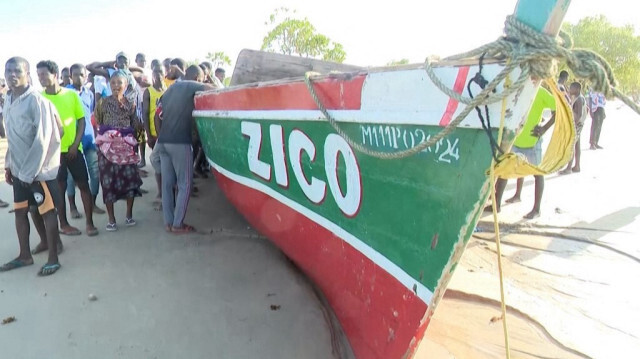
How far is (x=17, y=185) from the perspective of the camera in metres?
3.70

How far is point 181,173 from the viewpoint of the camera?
4.62 meters

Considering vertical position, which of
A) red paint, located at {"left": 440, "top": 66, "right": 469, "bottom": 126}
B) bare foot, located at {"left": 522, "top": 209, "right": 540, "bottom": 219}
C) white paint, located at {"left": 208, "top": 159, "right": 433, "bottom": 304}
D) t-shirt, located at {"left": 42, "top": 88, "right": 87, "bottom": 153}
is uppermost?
red paint, located at {"left": 440, "top": 66, "right": 469, "bottom": 126}

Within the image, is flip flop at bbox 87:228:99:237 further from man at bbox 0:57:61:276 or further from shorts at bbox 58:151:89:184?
man at bbox 0:57:61:276

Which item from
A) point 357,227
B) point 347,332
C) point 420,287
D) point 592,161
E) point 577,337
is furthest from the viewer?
point 592,161

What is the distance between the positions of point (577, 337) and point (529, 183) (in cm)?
524

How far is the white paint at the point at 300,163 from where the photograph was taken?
272cm

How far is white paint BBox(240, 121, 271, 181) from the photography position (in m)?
3.38

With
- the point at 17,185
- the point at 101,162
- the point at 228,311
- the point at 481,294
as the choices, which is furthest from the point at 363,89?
the point at 101,162

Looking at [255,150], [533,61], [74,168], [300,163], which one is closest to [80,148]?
[74,168]

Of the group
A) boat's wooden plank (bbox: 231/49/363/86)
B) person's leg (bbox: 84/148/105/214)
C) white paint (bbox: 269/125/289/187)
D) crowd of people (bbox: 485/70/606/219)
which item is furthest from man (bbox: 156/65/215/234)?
crowd of people (bbox: 485/70/606/219)

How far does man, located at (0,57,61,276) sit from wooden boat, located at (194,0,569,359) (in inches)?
66.5

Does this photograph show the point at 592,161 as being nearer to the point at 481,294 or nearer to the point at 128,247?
the point at 481,294

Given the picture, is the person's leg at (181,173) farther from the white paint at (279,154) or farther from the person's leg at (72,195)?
the white paint at (279,154)

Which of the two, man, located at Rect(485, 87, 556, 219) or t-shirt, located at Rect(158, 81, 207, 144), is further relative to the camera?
t-shirt, located at Rect(158, 81, 207, 144)
